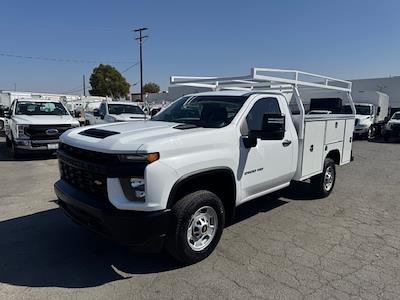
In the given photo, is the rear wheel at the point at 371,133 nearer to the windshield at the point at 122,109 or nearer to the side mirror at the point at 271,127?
the windshield at the point at 122,109

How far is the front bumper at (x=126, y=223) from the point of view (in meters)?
3.11

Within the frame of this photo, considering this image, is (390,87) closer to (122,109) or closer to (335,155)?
(122,109)

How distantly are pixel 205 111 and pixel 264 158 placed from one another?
99cm

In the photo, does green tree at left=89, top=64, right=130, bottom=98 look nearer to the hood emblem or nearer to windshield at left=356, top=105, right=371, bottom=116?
windshield at left=356, top=105, right=371, bottom=116

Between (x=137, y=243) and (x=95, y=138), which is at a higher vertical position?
(x=95, y=138)

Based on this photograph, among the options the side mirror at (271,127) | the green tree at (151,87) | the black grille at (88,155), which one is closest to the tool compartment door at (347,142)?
the side mirror at (271,127)

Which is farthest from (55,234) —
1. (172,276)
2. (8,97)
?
(8,97)

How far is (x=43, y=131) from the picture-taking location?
32.6 ft

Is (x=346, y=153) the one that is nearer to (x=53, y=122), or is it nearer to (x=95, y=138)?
(x=95, y=138)

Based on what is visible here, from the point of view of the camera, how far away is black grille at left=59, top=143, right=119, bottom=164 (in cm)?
323

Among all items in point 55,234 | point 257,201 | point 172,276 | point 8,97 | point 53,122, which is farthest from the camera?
point 8,97

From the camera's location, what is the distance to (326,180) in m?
6.33

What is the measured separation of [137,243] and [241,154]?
62.3 inches

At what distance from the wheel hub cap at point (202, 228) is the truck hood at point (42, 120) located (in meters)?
7.78
